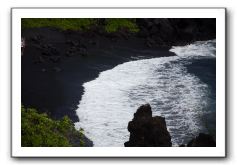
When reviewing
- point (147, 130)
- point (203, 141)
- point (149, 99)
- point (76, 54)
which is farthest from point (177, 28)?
point (203, 141)

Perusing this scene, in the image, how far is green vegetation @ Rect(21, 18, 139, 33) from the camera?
7910mm

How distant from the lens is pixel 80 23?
8.49m

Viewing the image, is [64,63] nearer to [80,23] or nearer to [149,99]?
[80,23]

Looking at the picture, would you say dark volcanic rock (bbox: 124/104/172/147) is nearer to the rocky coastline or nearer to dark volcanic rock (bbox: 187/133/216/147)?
the rocky coastline

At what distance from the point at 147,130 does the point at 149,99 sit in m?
0.70

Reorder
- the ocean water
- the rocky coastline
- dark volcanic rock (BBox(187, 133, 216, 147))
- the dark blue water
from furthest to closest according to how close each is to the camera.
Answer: the rocky coastline < the ocean water < the dark blue water < dark volcanic rock (BBox(187, 133, 216, 147))

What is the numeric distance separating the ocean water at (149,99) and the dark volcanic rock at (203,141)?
3.8 inches

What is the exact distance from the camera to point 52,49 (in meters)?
9.23

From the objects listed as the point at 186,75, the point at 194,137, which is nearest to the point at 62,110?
the point at 194,137

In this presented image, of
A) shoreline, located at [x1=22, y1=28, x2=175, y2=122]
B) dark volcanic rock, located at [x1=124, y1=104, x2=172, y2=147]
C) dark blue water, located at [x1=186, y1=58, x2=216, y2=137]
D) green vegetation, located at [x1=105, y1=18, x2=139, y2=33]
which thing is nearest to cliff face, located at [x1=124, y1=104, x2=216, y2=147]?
dark volcanic rock, located at [x1=124, y1=104, x2=172, y2=147]

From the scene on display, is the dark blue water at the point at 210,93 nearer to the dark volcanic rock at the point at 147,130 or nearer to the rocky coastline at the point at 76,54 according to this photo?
the rocky coastline at the point at 76,54

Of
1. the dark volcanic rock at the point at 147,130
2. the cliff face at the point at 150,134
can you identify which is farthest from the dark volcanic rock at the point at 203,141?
the dark volcanic rock at the point at 147,130

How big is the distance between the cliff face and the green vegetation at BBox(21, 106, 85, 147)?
0.73 metres
